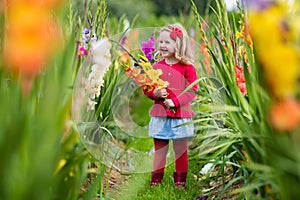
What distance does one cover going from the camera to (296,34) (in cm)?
138

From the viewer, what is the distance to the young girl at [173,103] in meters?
3.62

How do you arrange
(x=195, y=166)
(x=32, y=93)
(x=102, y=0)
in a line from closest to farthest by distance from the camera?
(x=32, y=93), (x=102, y=0), (x=195, y=166)

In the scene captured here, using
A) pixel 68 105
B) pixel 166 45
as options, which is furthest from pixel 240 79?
pixel 68 105

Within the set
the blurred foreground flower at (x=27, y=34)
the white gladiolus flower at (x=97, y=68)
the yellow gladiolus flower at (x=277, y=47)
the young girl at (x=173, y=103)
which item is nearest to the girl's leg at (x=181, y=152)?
the young girl at (x=173, y=103)

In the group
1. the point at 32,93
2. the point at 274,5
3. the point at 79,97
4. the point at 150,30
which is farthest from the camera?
the point at 150,30

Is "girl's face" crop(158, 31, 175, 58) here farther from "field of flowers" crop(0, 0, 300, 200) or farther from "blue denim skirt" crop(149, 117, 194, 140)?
"field of flowers" crop(0, 0, 300, 200)

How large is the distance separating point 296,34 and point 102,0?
2.04m

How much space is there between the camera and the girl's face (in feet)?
12.2

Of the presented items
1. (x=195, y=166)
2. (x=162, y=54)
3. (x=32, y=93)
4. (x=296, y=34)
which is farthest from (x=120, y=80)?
(x=296, y=34)

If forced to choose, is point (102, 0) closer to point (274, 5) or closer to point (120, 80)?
point (120, 80)

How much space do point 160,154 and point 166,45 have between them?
0.74 meters

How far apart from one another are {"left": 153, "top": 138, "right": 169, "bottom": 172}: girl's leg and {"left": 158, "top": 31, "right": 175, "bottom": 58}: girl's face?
0.58 metres

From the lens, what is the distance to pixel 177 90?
3.62 meters

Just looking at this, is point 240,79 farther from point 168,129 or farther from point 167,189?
point 167,189
